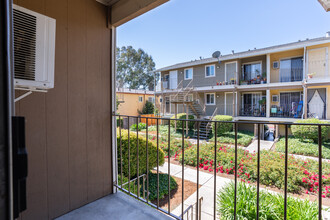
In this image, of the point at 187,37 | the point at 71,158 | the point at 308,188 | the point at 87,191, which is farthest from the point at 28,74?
the point at 187,37

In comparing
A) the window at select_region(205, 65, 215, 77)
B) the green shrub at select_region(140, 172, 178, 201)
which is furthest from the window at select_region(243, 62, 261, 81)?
the green shrub at select_region(140, 172, 178, 201)

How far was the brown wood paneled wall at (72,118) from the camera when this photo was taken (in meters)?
1.56

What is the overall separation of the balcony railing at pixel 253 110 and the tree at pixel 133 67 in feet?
50.4

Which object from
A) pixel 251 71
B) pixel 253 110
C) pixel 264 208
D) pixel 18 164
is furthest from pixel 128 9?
pixel 251 71

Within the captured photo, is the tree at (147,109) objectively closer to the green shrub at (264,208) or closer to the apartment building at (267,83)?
the apartment building at (267,83)

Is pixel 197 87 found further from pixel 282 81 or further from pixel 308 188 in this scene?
pixel 308 188

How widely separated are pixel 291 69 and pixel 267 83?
157 centimetres

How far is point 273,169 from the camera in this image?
446 cm

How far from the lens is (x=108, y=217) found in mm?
1701

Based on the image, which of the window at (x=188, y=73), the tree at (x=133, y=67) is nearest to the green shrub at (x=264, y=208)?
the window at (x=188, y=73)

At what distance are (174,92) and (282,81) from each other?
641cm

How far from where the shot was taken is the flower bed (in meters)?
4.01

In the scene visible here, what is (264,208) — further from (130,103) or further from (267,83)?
(130,103)

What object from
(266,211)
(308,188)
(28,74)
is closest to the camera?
(28,74)
